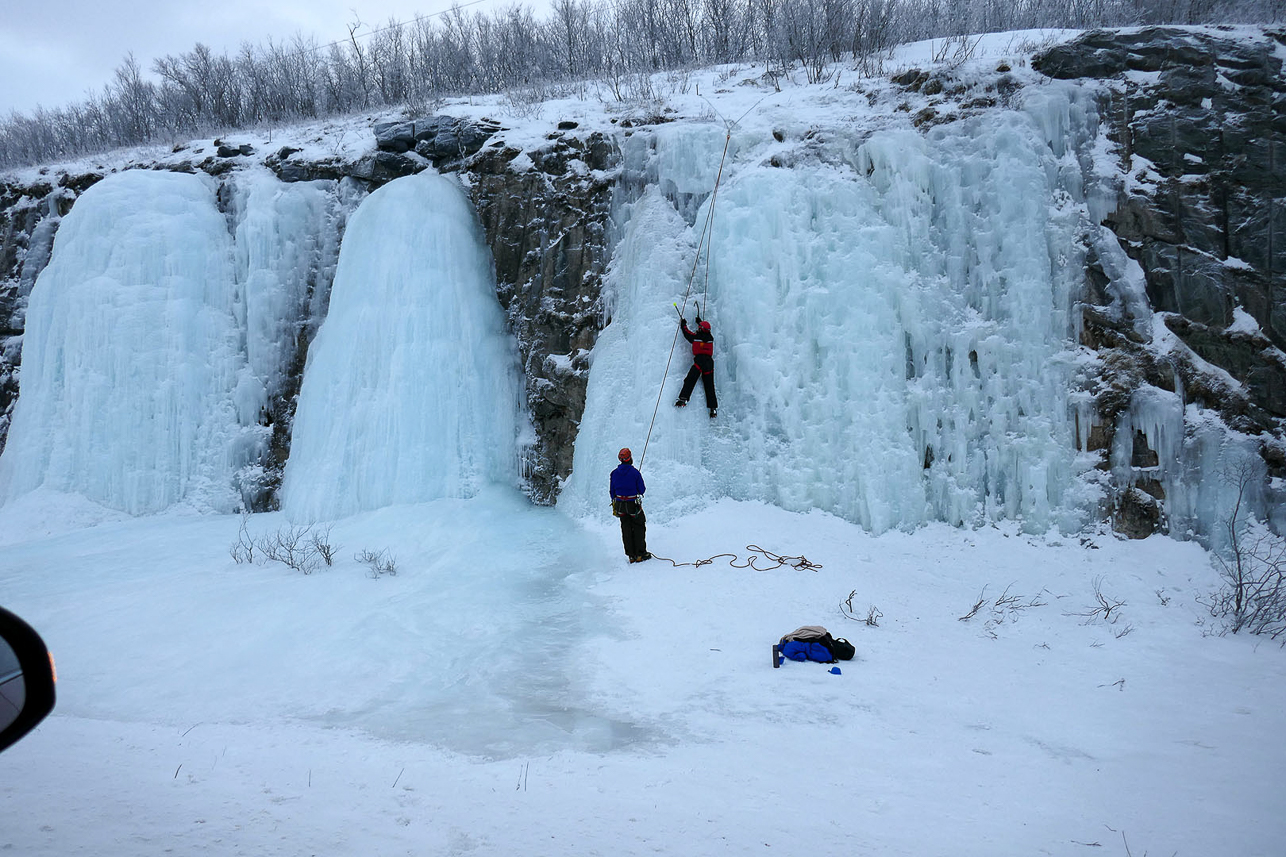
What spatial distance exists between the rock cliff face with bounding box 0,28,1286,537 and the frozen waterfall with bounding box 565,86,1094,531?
18.6 inches

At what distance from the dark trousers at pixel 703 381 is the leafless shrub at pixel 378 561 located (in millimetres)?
4396

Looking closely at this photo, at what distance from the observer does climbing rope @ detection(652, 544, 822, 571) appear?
7949mm

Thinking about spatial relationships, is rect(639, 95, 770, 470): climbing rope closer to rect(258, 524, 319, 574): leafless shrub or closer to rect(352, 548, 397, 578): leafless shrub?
rect(352, 548, 397, 578): leafless shrub

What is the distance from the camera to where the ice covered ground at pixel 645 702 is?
3.04 meters

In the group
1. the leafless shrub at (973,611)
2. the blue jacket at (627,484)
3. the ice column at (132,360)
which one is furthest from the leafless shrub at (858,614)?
the ice column at (132,360)

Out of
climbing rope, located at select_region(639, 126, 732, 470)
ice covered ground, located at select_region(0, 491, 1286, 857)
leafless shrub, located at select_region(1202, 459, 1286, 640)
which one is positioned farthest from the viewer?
climbing rope, located at select_region(639, 126, 732, 470)

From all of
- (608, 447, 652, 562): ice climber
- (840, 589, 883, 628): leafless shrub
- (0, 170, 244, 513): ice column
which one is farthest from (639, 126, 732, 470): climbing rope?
(0, 170, 244, 513): ice column

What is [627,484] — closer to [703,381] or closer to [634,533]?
[634,533]

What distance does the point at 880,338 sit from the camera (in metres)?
9.34

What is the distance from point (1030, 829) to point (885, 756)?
3.10 ft

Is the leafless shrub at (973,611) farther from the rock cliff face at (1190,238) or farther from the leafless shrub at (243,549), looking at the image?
A: the leafless shrub at (243,549)

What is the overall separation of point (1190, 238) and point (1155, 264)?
56 centimetres

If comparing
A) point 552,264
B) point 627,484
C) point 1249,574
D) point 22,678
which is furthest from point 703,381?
point 22,678

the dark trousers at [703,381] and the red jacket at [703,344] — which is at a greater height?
the red jacket at [703,344]
